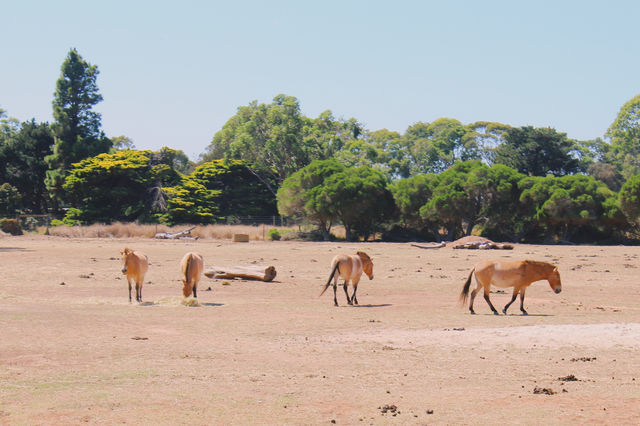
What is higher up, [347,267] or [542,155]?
[542,155]

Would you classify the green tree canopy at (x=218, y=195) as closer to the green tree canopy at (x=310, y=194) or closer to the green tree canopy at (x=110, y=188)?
the green tree canopy at (x=110, y=188)

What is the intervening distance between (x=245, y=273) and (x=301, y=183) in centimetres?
3669

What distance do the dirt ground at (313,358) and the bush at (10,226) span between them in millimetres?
37486

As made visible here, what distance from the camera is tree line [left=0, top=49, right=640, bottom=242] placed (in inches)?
2269

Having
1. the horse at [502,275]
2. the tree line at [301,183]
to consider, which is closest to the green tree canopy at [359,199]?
the tree line at [301,183]

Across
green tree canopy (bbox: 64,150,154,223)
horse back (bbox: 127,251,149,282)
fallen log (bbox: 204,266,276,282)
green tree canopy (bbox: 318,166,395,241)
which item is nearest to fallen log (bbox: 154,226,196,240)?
green tree canopy (bbox: 318,166,395,241)

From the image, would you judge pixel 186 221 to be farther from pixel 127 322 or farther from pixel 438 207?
pixel 127 322

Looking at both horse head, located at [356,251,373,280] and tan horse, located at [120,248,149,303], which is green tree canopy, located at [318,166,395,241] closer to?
horse head, located at [356,251,373,280]

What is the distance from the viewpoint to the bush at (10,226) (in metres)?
58.6

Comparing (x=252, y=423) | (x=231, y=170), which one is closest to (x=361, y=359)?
(x=252, y=423)

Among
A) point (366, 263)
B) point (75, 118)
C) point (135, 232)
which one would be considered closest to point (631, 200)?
point (366, 263)

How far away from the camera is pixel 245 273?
26.6 m

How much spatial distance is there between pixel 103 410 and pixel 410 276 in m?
20.9

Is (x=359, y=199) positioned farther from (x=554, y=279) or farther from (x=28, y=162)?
(x=554, y=279)
